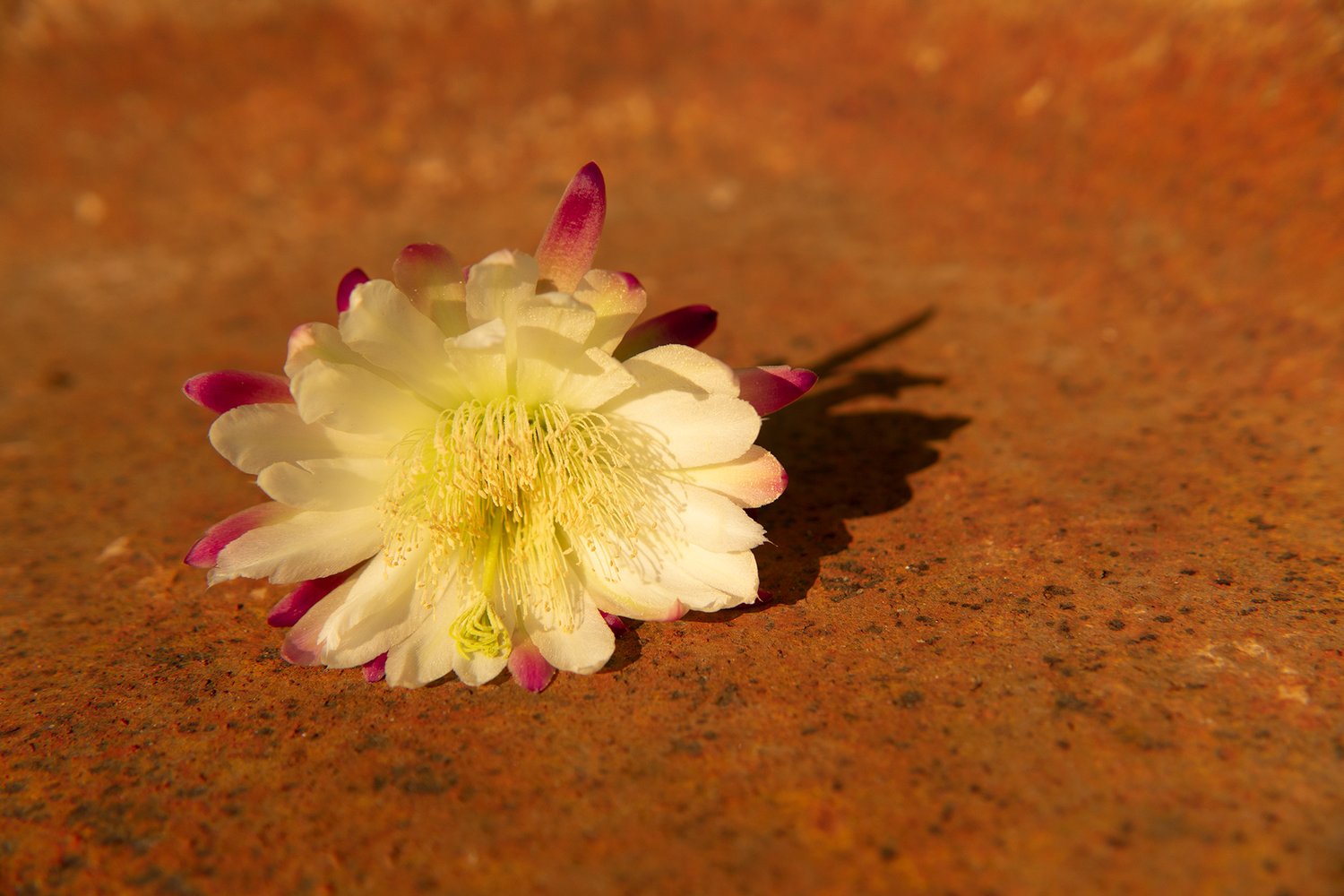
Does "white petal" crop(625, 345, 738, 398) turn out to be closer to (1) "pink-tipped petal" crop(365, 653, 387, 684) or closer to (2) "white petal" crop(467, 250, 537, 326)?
(2) "white petal" crop(467, 250, 537, 326)

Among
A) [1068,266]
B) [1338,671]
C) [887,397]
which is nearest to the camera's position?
[1338,671]

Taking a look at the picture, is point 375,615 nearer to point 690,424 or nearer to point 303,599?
point 303,599

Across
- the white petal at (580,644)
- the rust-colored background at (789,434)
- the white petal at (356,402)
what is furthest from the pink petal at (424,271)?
the rust-colored background at (789,434)

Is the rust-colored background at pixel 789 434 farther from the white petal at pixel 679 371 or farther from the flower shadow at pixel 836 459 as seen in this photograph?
the white petal at pixel 679 371

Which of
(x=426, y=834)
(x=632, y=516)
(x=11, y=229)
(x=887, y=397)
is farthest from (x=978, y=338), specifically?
(x=11, y=229)

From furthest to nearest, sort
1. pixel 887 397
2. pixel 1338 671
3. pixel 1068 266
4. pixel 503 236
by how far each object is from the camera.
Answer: pixel 503 236
pixel 1068 266
pixel 887 397
pixel 1338 671

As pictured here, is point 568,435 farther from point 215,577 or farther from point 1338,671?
point 1338,671
